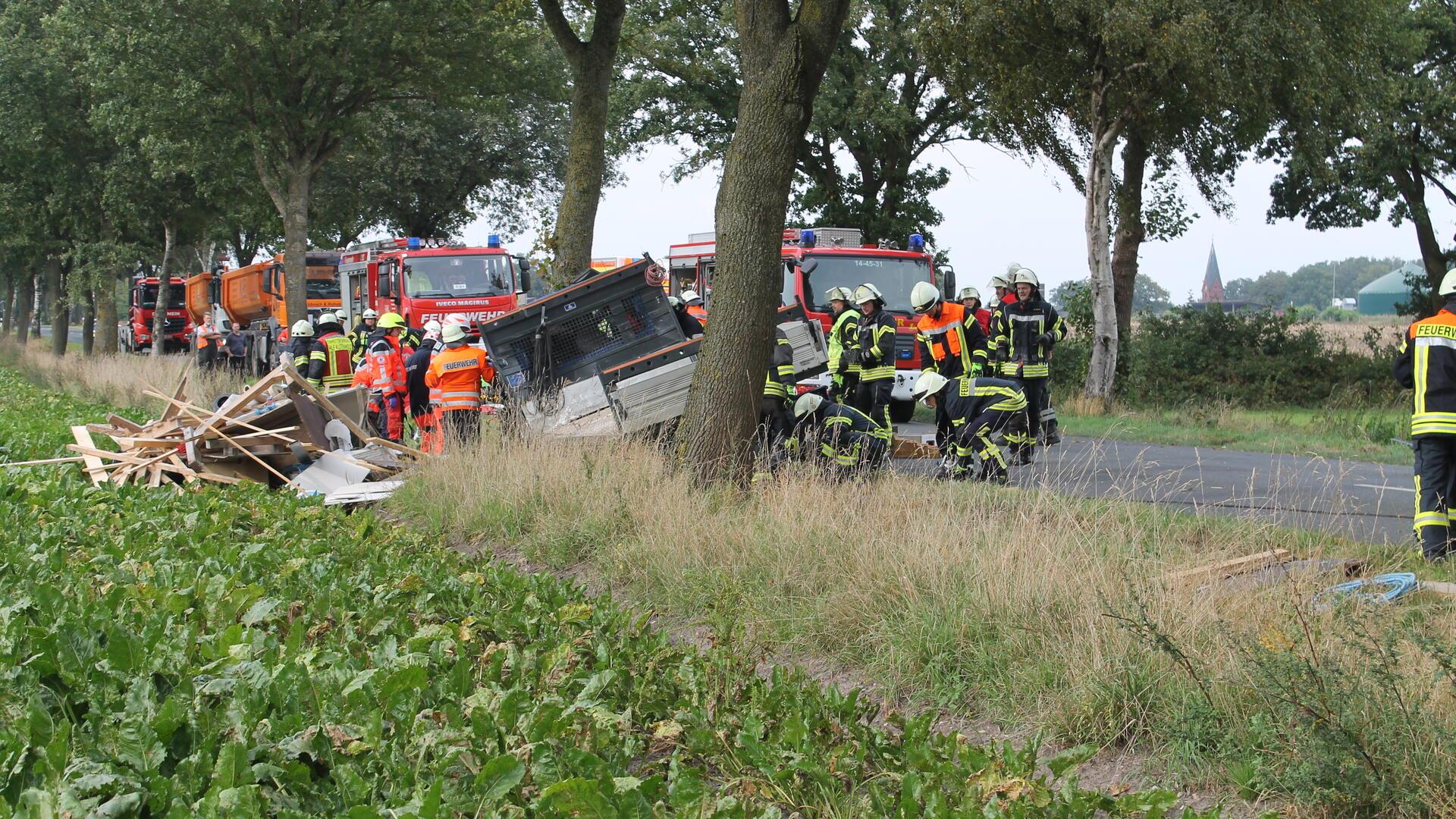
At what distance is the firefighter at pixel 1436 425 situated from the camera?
6.98m

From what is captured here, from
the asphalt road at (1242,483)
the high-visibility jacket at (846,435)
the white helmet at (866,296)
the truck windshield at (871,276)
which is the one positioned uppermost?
the truck windshield at (871,276)

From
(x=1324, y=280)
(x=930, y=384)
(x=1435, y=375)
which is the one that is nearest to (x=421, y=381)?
(x=930, y=384)

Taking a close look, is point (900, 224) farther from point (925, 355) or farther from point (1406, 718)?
point (1406, 718)

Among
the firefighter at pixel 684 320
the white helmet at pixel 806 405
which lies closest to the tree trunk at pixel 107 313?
the firefighter at pixel 684 320

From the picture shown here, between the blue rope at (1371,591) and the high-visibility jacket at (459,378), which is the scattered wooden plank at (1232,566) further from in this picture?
the high-visibility jacket at (459,378)

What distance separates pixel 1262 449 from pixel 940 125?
688 inches

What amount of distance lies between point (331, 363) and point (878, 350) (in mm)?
7092

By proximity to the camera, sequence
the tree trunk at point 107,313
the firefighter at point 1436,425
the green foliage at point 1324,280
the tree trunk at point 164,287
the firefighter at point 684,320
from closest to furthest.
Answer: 1. the firefighter at point 1436,425
2. the firefighter at point 684,320
3. the tree trunk at point 164,287
4. the tree trunk at point 107,313
5. the green foliage at point 1324,280

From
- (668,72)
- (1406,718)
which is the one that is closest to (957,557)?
(1406,718)

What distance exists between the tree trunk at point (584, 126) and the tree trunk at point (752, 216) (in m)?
5.07

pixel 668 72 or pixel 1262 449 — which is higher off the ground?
pixel 668 72

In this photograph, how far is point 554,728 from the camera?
3785mm

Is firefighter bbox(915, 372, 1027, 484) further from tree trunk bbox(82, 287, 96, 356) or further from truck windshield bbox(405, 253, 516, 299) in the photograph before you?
tree trunk bbox(82, 287, 96, 356)

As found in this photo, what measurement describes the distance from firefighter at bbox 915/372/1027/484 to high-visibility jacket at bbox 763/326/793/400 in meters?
1.25
